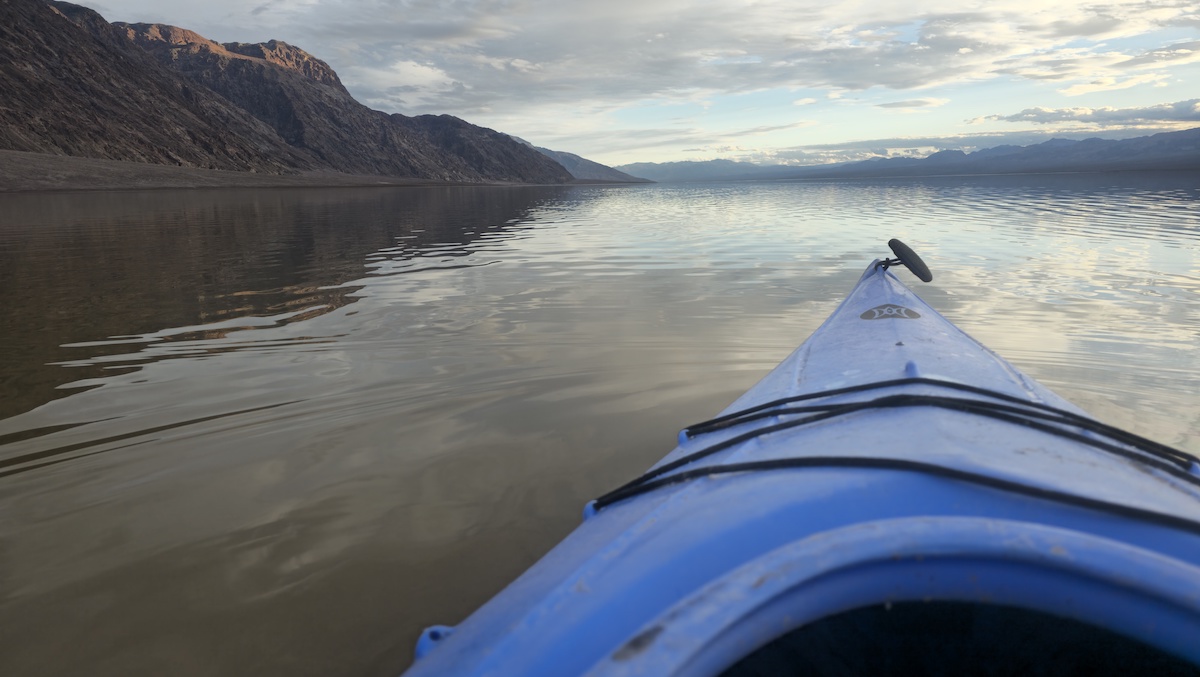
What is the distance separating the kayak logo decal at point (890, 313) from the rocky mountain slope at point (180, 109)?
63704mm

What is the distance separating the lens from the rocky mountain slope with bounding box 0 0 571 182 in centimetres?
5597

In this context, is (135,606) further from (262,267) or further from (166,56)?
(166,56)

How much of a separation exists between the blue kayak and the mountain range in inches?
2259

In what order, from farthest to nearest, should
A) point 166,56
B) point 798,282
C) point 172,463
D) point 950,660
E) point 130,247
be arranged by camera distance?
point 166,56, point 130,247, point 798,282, point 172,463, point 950,660

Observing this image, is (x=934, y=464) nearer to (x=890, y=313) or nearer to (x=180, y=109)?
(x=890, y=313)

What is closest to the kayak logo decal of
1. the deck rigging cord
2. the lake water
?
the lake water

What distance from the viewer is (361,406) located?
4.56 m

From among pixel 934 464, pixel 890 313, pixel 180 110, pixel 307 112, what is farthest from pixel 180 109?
pixel 934 464

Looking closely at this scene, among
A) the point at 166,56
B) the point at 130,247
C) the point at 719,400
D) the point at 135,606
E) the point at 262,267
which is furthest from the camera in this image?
the point at 166,56

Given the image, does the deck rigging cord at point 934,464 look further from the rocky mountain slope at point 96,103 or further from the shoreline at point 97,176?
the rocky mountain slope at point 96,103

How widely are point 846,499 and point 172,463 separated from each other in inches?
144

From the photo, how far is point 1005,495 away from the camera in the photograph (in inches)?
63.3

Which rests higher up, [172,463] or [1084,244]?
[1084,244]

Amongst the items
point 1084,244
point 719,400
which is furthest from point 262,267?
point 1084,244
